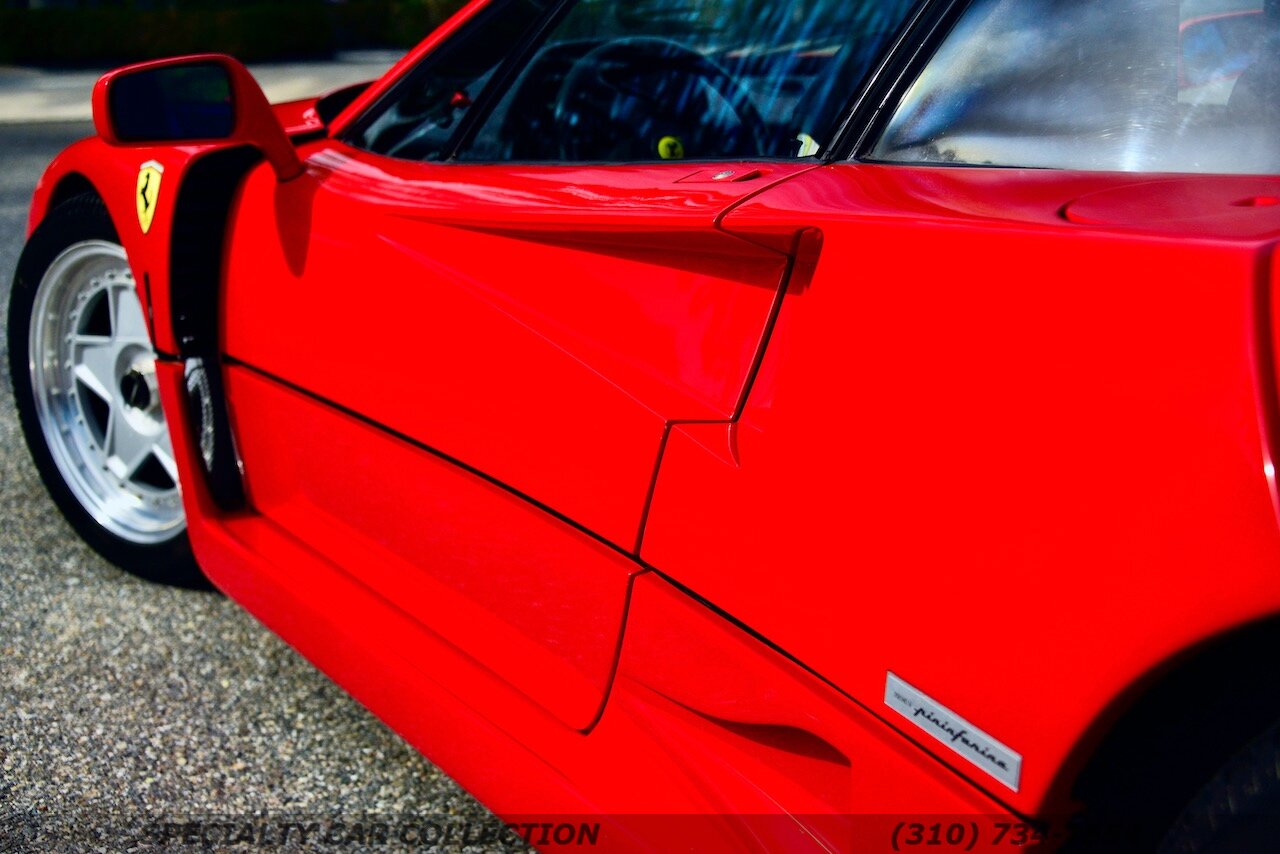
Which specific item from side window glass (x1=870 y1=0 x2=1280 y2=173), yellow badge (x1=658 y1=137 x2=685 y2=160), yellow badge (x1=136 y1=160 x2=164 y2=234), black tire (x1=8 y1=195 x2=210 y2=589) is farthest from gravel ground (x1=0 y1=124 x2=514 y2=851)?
side window glass (x1=870 y1=0 x2=1280 y2=173)

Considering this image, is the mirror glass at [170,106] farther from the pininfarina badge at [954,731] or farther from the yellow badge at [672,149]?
the pininfarina badge at [954,731]

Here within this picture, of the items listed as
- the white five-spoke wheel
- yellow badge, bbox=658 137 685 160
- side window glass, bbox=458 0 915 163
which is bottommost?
the white five-spoke wheel

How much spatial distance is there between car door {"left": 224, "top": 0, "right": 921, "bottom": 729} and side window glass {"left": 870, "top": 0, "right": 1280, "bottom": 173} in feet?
0.63

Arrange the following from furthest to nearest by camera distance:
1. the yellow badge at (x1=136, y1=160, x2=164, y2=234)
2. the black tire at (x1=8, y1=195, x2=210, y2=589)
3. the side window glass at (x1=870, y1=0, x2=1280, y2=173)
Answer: the black tire at (x1=8, y1=195, x2=210, y2=589), the yellow badge at (x1=136, y1=160, x2=164, y2=234), the side window glass at (x1=870, y1=0, x2=1280, y2=173)

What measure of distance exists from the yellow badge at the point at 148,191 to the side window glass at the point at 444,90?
0.36 metres

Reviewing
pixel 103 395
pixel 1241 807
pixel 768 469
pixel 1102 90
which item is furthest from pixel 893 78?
pixel 103 395

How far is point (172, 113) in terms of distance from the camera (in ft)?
7.46

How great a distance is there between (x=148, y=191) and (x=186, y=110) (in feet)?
0.73

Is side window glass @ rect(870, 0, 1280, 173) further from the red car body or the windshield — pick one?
the windshield

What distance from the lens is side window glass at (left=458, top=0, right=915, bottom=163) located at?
1821 millimetres

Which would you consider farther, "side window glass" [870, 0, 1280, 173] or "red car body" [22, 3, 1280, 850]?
"side window glass" [870, 0, 1280, 173]

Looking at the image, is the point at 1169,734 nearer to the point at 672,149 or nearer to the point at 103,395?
the point at 672,149

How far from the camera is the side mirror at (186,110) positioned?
1.97 meters

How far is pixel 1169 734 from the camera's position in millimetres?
1016
